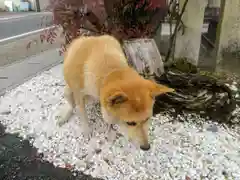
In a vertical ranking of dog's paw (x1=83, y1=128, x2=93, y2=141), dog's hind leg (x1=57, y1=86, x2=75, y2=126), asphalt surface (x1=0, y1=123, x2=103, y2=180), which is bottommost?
asphalt surface (x1=0, y1=123, x2=103, y2=180)

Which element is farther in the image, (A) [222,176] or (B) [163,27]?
(B) [163,27]

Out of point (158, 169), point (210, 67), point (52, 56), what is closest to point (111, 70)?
point (158, 169)

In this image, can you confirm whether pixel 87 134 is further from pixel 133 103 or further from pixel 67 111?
pixel 133 103

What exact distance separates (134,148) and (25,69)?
2131mm

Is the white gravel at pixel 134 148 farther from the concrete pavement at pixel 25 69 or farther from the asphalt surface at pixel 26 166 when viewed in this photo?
the concrete pavement at pixel 25 69

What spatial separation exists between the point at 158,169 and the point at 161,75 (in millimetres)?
1075

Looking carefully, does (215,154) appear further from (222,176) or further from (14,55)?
(14,55)

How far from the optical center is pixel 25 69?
324 cm

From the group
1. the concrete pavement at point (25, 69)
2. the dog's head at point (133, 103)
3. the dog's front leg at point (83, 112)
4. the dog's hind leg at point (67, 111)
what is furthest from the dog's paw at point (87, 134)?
the concrete pavement at point (25, 69)

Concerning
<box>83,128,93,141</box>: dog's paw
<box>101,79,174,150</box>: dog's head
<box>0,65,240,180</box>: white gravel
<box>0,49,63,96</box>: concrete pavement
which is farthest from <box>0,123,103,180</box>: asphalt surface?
<box>0,49,63,96</box>: concrete pavement

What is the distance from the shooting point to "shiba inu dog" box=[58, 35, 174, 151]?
1263 mm

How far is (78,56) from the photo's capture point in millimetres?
1708

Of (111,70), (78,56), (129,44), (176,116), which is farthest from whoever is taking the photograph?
(129,44)

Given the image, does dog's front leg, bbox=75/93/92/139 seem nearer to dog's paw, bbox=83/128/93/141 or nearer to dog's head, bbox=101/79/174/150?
dog's paw, bbox=83/128/93/141
